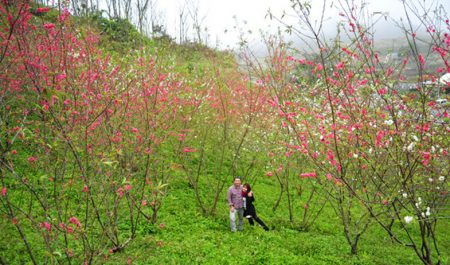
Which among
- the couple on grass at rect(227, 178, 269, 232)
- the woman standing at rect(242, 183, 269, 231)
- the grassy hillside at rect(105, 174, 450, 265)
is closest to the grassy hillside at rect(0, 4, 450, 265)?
the grassy hillside at rect(105, 174, 450, 265)

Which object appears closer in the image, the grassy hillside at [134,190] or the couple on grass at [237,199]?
the grassy hillside at [134,190]

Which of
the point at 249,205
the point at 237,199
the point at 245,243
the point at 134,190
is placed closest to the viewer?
the point at 134,190

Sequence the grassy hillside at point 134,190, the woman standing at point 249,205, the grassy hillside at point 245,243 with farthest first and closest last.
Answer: the woman standing at point 249,205 < the grassy hillside at point 245,243 < the grassy hillside at point 134,190

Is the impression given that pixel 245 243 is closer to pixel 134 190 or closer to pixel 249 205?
pixel 249 205

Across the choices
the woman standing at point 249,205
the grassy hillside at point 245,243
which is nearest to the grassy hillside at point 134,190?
the grassy hillside at point 245,243

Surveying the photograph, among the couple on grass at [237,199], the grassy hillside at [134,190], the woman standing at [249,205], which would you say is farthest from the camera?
the woman standing at [249,205]

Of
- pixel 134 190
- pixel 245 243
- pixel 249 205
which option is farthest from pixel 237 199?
pixel 134 190

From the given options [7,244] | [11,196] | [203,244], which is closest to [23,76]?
[11,196]

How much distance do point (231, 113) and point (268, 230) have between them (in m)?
4.39

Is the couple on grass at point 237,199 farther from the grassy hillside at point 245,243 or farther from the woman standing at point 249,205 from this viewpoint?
the grassy hillside at point 245,243

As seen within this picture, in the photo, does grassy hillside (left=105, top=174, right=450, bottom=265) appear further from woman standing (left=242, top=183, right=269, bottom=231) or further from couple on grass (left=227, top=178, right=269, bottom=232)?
couple on grass (left=227, top=178, right=269, bottom=232)

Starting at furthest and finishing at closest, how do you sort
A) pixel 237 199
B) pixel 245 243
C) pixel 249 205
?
1. pixel 249 205
2. pixel 237 199
3. pixel 245 243

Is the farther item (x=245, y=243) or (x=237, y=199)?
(x=237, y=199)

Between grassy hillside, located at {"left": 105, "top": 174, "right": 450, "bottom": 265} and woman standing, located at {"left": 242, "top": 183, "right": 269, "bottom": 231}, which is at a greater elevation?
woman standing, located at {"left": 242, "top": 183, "right": 269, "bottom": 231}
